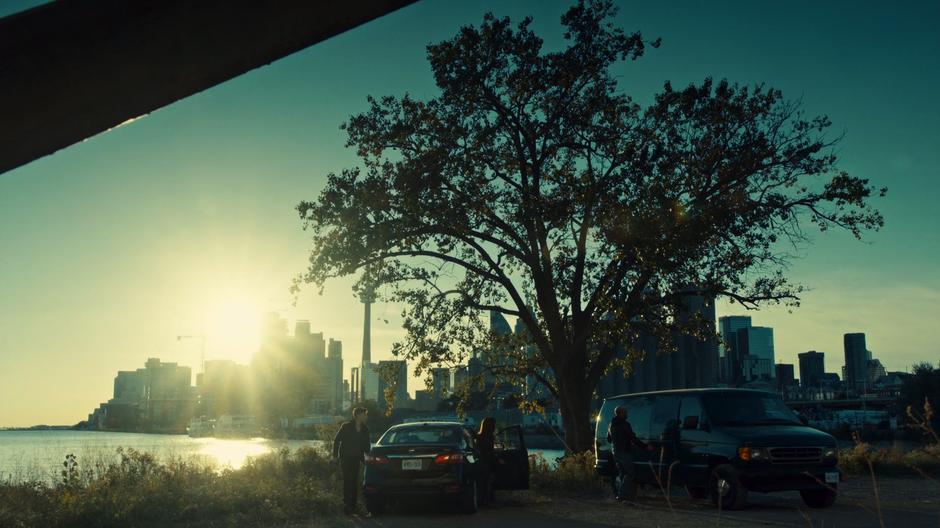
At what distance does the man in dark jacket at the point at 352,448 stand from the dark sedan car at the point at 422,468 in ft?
2.44

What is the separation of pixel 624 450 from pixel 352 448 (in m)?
5.33

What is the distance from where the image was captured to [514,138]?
24.9 meters

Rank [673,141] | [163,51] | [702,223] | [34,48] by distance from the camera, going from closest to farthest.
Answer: [34,48] < [163,51] < [702,223] < [673,141]

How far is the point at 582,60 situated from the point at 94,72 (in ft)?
77.4

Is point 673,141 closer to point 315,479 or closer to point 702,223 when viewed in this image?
point 702,223

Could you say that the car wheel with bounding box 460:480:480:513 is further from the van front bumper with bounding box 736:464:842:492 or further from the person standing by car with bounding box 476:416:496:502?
the van front bumper with bounding box 736:464:842:492

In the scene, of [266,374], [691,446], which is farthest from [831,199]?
[266,374]

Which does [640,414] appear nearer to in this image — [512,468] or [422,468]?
[512,468]

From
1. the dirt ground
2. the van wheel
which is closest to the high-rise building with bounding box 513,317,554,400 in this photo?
the dirt ground

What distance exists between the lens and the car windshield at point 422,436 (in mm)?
15694

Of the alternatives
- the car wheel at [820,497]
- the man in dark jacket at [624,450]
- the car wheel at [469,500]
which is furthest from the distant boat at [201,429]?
the car wheel at [820,497]

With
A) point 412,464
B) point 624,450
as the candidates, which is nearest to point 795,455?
point 624,450

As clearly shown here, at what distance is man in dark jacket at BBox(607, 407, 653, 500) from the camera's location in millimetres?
16734

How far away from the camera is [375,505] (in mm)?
15625
